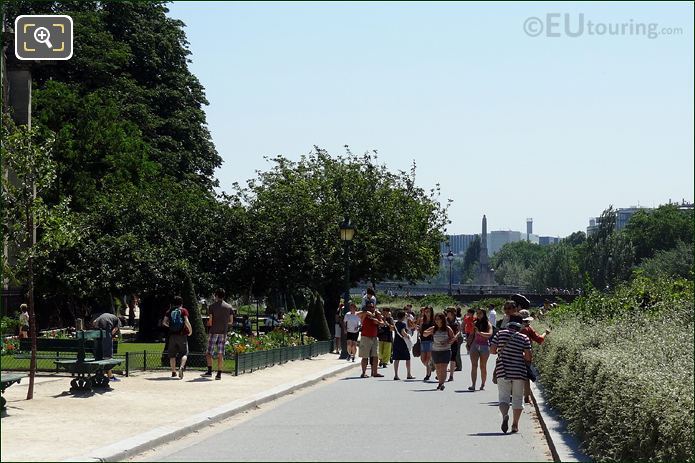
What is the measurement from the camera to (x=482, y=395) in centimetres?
2281

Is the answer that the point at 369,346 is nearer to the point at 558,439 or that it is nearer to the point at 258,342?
the point at 258,342

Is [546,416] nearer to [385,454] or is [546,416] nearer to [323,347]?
[385,454]

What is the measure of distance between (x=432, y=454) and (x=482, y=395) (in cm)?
988

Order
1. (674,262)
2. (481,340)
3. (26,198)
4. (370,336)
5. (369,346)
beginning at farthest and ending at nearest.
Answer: (674,262) → (369,346) → (370,336) → (481,340) → (26,198)

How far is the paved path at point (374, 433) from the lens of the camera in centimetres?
1305

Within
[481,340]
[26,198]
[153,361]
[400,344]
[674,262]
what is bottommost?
[153,361]

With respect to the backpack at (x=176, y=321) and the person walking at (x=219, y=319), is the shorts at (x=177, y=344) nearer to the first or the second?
the backpack at (x=176, y=321)

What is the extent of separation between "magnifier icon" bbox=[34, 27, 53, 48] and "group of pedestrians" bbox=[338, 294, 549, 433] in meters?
7.31

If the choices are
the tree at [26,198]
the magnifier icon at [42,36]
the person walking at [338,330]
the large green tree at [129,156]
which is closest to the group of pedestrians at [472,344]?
the person walking at [338,330]

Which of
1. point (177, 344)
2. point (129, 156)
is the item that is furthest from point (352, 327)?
point (129, 156)

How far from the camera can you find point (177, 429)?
15039 millimetres

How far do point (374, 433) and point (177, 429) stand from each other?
8.35ft

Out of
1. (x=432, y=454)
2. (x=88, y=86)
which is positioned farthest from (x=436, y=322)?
(x=88, y=86)

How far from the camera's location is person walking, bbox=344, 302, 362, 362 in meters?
34.1
